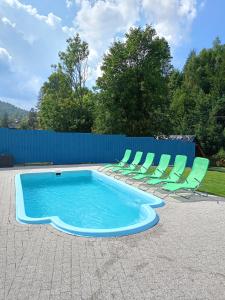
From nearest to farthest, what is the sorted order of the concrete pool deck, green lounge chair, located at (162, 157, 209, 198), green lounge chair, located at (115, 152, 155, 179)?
1. the concrete pool deck
2. green lounge chair, located at (162, 157, 209, 198)
3. green lounge chair, located at (115, 152, 155, 179)

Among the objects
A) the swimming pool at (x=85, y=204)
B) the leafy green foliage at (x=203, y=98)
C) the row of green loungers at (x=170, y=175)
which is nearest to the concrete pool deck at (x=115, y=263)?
the swimming pool at (x=85, y=204)

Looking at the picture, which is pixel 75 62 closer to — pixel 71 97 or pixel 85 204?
pixel 71 97

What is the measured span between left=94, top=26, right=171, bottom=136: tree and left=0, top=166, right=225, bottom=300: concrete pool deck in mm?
20361

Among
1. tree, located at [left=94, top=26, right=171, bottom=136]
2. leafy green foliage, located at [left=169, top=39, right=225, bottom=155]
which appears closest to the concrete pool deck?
tree, located at [left=94, top=26, right=171, bottom=136]

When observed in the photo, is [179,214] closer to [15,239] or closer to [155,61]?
[15,239]

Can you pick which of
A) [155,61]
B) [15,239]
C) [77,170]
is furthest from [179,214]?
[155,61]

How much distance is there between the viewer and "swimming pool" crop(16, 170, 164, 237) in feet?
19.2

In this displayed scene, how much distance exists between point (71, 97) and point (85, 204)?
2577 cm

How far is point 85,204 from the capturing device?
31.2ft

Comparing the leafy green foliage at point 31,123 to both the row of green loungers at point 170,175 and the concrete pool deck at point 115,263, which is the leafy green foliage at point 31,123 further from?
the concrete pool deck at point 115,263

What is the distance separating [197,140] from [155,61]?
8.13 metres

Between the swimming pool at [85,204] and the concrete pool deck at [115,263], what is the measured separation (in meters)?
0.23

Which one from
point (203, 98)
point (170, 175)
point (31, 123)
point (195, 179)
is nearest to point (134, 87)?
point (203, 98)

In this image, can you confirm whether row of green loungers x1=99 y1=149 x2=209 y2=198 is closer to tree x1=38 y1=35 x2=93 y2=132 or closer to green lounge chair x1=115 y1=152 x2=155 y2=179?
green lounge chair x1=115 y1=152 x2=155 y2=179
